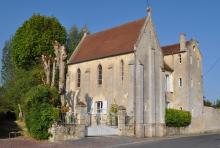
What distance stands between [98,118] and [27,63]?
16.2 m

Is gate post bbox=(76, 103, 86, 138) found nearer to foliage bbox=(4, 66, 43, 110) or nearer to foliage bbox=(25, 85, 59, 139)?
foliage bbox=(25, 85, 59, 139)

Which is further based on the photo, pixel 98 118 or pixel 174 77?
pixel 174 77

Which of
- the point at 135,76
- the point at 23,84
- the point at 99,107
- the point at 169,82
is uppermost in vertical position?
the point at 169,82

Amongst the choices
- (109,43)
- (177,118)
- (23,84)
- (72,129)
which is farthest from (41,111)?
(177,118)

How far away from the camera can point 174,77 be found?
4759 centimetres

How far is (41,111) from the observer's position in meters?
28.4

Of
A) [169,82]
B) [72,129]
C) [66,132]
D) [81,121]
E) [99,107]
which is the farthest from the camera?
[169,82]

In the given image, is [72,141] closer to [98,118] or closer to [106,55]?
[98,118]

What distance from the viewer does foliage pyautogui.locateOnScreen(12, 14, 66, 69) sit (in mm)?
48312

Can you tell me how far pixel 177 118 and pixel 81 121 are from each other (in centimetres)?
1525

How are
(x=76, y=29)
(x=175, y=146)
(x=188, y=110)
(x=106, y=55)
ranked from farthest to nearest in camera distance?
(x=76, y=29) → (x=188, y=110) → (x=106, y=55) → (x=175, y=146)

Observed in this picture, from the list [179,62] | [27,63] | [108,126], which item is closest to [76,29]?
[27,63]

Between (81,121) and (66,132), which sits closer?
(66,132)

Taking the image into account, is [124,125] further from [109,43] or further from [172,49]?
[172,49]
